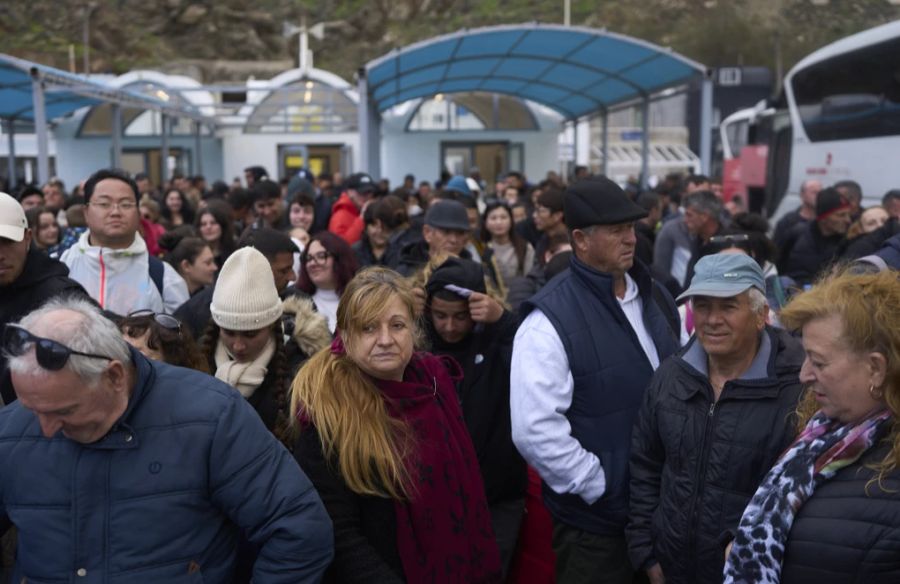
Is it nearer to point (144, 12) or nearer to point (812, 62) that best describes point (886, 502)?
point (812, 62)

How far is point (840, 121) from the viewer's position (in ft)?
47.3

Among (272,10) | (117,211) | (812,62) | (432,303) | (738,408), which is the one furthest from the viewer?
(272,10)

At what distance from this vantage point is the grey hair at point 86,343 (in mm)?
2195

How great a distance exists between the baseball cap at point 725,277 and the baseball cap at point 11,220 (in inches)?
104

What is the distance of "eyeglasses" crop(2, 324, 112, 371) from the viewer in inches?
85.0

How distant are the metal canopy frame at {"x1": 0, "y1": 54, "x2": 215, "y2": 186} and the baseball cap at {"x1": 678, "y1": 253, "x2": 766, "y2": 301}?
11565 millimetres

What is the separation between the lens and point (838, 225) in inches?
321

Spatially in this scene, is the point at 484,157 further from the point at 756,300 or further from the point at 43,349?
the point at 43,349

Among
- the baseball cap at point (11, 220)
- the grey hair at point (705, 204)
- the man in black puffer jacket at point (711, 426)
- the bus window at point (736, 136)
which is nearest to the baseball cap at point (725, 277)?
the man in black puffer jacket at point (711, 426)

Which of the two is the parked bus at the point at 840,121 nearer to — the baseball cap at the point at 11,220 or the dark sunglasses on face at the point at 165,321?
the dark sunglasses on face at the point at 165,321

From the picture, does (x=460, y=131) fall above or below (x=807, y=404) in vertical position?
above

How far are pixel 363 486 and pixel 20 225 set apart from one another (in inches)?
80.2

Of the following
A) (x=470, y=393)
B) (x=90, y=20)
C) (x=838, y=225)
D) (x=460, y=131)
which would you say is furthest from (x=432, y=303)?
(x=90, y=20)

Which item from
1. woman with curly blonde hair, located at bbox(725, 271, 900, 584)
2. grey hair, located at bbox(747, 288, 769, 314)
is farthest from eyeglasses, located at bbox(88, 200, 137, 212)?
woman with curly blonde hair, located at bbox(725, 271, 900, 584)
